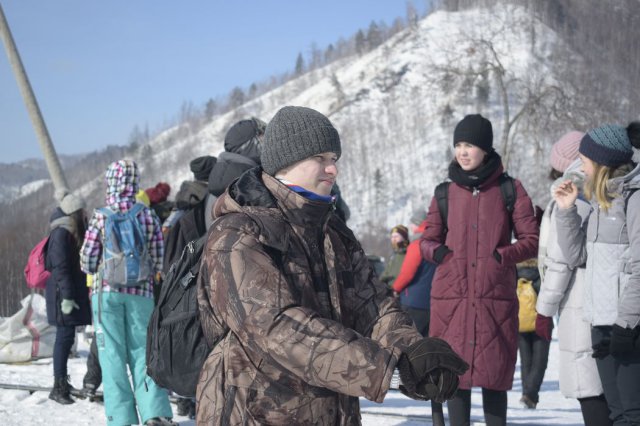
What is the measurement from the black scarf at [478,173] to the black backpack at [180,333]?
7.65 feet

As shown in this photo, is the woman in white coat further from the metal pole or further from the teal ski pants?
the metal pole

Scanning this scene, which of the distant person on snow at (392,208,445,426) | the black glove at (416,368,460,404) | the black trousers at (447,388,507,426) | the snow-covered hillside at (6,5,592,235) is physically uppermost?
the black glove at (416,368,460,404)

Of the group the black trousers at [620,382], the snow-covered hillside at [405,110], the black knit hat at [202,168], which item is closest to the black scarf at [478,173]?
the black trousers at [620,382]

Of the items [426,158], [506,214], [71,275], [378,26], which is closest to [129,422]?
[71,275]

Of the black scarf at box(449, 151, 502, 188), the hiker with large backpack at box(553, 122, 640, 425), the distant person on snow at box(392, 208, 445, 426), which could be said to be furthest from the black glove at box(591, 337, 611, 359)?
the distant person on snow at box(392, 208, 445, 426)

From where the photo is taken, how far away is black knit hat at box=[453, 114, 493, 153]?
4297 millimetres

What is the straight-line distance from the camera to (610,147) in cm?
365

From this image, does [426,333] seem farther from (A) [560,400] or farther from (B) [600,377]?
(B) [600,377]

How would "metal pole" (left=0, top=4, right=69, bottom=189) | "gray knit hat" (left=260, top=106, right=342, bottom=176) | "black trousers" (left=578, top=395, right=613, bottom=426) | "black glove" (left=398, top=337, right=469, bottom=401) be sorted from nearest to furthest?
"black glove" (left=398, top=337, right=469, bottom=401) < "gray knit hat" (left=260, top=106, right=342, bottom=176) < "black trousers" (left=578, top=395, right=613, bottom=426) < "metal pole" (left=0, top=4, right=69, bottom=189)

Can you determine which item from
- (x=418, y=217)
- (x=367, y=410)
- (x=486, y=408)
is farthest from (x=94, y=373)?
(x=418, y=217)

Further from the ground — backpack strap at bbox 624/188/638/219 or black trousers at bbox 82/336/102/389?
backpack strap at bbox 624/188/638/219

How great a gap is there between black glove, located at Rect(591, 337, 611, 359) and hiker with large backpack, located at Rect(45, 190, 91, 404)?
4384 mm

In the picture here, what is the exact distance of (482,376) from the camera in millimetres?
4172

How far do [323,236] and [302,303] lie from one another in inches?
11.0
